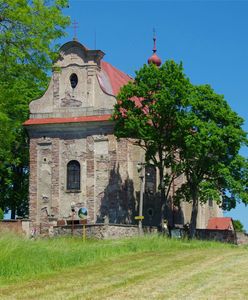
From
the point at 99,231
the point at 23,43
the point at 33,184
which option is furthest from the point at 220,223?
the point at 23,43

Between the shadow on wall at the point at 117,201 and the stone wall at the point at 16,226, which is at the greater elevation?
A: the shadow on wall at the point at 117,201

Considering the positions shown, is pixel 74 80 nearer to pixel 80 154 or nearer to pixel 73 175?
pixel 80 154

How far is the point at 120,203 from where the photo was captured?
140 ft

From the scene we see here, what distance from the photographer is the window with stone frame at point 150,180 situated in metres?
45.2

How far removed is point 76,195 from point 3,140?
17.2 meters

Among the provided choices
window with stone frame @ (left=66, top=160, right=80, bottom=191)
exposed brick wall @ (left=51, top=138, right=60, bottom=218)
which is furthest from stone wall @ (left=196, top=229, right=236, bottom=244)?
exposed brick wall @ (left=51, top=138, right=60, bottom=218)

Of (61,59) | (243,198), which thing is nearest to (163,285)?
(243,198)

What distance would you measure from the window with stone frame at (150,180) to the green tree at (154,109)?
404cm

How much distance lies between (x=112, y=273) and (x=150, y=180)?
29578 millimetres

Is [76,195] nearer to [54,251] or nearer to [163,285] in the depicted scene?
[54,251]

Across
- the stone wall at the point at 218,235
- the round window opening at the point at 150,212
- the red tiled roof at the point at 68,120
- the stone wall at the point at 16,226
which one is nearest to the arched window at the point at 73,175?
the red tiled roof at the point at 68,120

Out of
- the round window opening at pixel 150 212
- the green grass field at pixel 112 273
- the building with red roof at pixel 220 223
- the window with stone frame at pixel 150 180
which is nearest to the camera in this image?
the green grass field at pixel 112 273

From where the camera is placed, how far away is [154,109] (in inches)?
1566

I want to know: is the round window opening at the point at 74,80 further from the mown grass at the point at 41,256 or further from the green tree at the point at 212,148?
the mown grass at the point at 41,256
